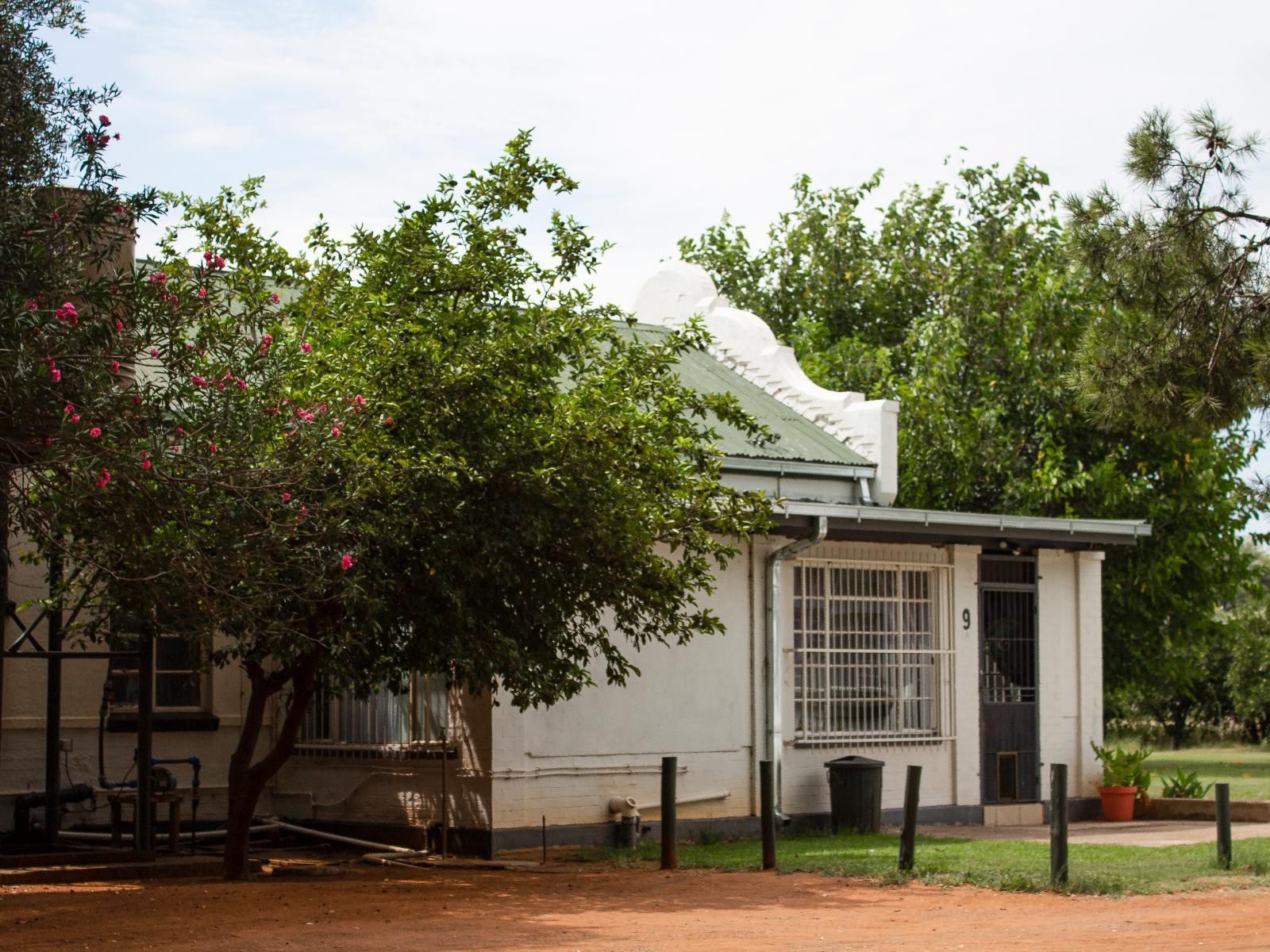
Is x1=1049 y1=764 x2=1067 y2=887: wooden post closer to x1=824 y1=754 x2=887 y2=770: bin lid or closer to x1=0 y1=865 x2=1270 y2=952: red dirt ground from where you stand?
x1=0 y1=865 x2=1270 y2=952: red dirt ground

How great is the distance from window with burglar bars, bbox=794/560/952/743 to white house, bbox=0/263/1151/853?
0.08 ft

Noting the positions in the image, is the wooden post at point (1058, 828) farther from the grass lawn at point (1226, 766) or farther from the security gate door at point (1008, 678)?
the grass lawn at point (1226, 766)

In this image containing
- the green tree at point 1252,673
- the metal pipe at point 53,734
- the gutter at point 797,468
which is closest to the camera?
the metal pipe at point 53,734

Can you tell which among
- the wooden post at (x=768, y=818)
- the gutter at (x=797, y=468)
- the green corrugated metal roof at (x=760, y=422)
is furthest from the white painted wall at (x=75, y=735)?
the green corrugated metal roof at (x=760, y=422)

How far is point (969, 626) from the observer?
17.7m

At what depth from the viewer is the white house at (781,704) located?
14969 mm

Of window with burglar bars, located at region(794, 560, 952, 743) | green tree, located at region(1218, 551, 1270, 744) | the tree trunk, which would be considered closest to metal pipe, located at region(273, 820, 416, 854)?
the tree trunk

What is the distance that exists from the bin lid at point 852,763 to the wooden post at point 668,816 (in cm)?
324

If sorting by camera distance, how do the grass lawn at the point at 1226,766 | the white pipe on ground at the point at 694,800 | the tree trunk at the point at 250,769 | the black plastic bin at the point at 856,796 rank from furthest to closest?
the grass lawn at the point at 1226,766 → the black plastic bin at the point at 856,796 → the white pipe on ground at the point at 694,800 → the tree trunk at the point at 250,769

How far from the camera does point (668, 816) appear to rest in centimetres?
1330

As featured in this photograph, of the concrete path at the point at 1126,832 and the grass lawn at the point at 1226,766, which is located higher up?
the concrete path at the point at 1126,832

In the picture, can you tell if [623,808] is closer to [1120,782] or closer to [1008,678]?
[1008,678]

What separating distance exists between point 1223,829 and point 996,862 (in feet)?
5.65

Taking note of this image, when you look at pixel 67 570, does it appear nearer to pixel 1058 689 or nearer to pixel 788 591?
pixel 788 591
